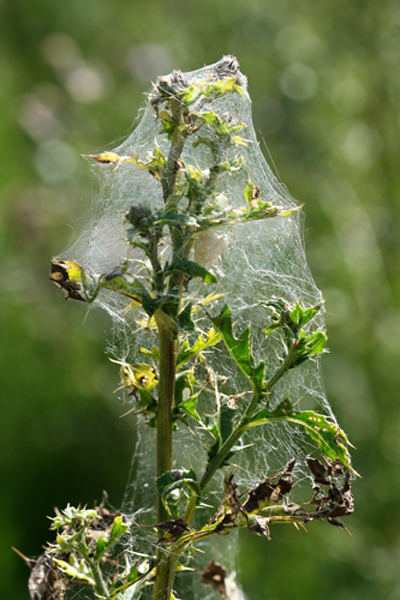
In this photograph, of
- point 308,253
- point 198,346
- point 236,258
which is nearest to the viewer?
point 198,346

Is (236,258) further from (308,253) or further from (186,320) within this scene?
(308,253)

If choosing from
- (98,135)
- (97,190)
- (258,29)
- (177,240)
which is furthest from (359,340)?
(177,240)

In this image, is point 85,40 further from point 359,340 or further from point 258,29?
point 359,340

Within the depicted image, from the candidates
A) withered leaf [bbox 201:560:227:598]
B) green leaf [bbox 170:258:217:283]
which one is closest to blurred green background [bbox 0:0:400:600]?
withered leaf [bbox 201:560:227:598]

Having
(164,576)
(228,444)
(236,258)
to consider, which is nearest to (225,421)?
(228,444)

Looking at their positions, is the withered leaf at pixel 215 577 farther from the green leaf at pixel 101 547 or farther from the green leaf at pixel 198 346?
the green leaf at pixel 198 346
